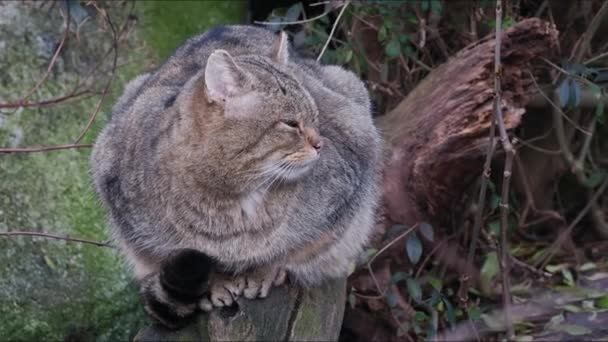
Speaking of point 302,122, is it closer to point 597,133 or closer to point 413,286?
point 413,286

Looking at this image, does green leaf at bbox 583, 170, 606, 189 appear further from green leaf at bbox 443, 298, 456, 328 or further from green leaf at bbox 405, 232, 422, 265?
green leaf at bbox 405, 232, 422, 265

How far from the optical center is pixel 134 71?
4.55 meters

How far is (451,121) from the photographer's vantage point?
3508mm

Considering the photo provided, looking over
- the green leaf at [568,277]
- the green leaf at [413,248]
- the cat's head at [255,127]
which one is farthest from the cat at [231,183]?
the green leaf at [568,277]

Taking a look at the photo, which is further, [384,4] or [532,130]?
[532,130]

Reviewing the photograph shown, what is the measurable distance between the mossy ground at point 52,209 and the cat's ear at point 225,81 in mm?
1288

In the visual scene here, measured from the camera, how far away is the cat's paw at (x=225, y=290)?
262cm

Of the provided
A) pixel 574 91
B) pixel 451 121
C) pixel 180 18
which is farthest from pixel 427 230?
pixel 180 18

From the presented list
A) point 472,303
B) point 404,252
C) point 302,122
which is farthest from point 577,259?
point 302,122

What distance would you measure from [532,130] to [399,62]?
0.82 meters

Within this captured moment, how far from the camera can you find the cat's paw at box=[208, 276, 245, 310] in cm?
262

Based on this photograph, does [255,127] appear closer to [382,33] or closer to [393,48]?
[393,48]

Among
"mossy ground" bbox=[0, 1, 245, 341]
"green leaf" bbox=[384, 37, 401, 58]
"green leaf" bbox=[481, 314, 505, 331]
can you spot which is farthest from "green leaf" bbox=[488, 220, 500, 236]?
"mossy ground" bbox=[0, 1, 245, 341]

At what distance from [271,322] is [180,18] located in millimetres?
2633
